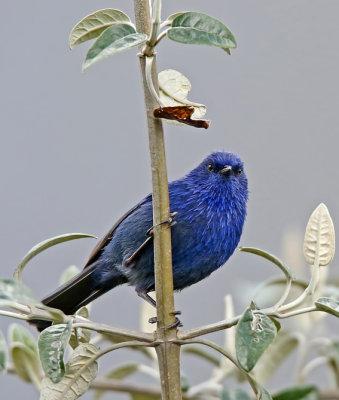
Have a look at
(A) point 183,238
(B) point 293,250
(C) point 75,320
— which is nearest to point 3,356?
(C) point 75,320

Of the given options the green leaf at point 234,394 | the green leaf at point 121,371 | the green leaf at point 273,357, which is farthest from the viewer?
the green leaf at point 121,371

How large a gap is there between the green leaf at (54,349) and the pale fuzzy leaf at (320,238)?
678 mm

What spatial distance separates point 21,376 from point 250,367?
0.97m

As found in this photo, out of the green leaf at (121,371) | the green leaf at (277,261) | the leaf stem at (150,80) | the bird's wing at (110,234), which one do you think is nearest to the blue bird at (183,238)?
the bird's wing at (110,234)

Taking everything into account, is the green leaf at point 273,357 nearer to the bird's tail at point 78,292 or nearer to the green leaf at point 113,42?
the bird's tail at point 78,292

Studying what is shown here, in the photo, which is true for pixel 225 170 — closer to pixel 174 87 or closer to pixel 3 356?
pixel 174 87

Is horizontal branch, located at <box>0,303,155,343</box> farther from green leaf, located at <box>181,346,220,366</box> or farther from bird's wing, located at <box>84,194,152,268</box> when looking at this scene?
bird's wing, located at <box>84,194,152,268</box>

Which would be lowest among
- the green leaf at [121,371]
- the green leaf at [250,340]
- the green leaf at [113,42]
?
the green leaf at [121,371]

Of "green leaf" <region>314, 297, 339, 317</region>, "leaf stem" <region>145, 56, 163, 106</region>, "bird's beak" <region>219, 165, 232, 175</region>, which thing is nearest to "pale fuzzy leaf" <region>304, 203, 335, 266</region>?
"green leaf" <region>314, 297, 339, 317</region>

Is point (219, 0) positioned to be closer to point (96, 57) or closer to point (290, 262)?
point (290, 262)

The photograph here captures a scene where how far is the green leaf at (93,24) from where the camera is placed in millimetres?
→ 1899

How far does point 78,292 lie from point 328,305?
1666 millimetres

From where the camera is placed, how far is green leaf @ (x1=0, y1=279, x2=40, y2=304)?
1539 millimetres

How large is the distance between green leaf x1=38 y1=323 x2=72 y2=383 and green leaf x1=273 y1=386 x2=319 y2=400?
0.59 meters
